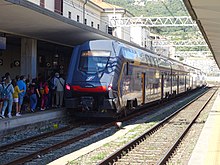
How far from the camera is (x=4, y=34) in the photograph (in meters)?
18.6

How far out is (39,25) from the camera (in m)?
16.6

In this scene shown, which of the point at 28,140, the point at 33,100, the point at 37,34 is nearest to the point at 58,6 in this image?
the point at 37,34

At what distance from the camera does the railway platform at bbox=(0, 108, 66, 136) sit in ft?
43.4

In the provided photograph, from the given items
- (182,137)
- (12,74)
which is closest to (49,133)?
(182,137)

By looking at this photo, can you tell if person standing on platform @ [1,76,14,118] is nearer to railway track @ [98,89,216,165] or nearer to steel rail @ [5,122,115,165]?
steel rail @ [5,122,115,165]

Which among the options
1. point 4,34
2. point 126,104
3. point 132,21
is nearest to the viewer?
point 126,104

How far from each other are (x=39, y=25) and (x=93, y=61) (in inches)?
101

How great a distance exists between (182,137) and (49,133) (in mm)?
4330

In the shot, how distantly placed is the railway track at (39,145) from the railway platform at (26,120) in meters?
1.07

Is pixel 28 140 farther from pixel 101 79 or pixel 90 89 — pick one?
pixel 101 79

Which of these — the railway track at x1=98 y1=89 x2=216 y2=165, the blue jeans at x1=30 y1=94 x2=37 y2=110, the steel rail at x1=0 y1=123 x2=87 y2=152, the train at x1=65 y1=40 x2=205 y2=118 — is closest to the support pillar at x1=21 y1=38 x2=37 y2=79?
the blue jeans at x1=30 y1=94 x2=37 y2=110

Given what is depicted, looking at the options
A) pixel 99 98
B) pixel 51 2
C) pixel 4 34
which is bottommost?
pixel 99 98

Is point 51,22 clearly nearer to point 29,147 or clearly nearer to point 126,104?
point 126,104

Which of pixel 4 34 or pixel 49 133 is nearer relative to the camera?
pixel 49 133
